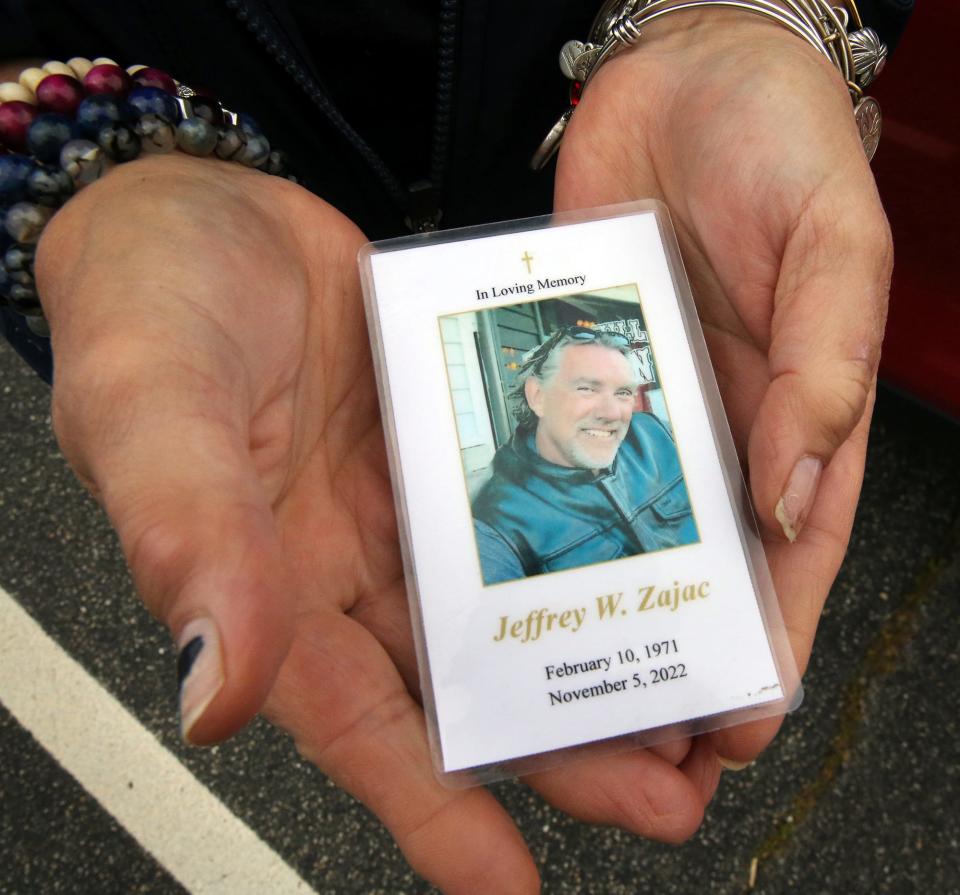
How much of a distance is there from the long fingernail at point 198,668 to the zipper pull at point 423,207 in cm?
75

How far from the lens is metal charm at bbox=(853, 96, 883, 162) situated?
1.17 metres

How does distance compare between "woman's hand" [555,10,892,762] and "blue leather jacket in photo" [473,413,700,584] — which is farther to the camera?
"blue leather jacket in photo" [473,413,700,584]

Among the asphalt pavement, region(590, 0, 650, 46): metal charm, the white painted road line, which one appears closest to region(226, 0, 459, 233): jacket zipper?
region(590, 0, 650, 46): metal charm

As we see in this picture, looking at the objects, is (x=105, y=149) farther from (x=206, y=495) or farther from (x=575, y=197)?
(x=575, y=197)

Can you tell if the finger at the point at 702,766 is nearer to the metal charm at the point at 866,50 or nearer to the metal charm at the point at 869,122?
the metal charm at the point at 869,122

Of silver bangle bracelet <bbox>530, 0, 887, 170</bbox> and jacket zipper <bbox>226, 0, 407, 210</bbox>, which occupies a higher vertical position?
jacket zipper <bbox>226, 0, 407, 210</bbox>

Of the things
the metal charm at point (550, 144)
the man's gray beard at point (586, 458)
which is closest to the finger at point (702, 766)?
the man's gray beard at point (586, 458)

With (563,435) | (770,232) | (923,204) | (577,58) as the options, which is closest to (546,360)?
(563,435)

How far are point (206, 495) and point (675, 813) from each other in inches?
24.7

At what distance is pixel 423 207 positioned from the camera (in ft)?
4.04

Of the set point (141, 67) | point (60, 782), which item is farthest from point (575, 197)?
point (60, 782)

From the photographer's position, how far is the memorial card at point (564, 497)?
0.89m

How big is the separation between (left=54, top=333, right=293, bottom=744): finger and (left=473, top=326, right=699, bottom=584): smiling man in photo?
32cm

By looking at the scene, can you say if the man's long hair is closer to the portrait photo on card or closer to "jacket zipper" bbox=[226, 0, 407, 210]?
the portrait photo on card
